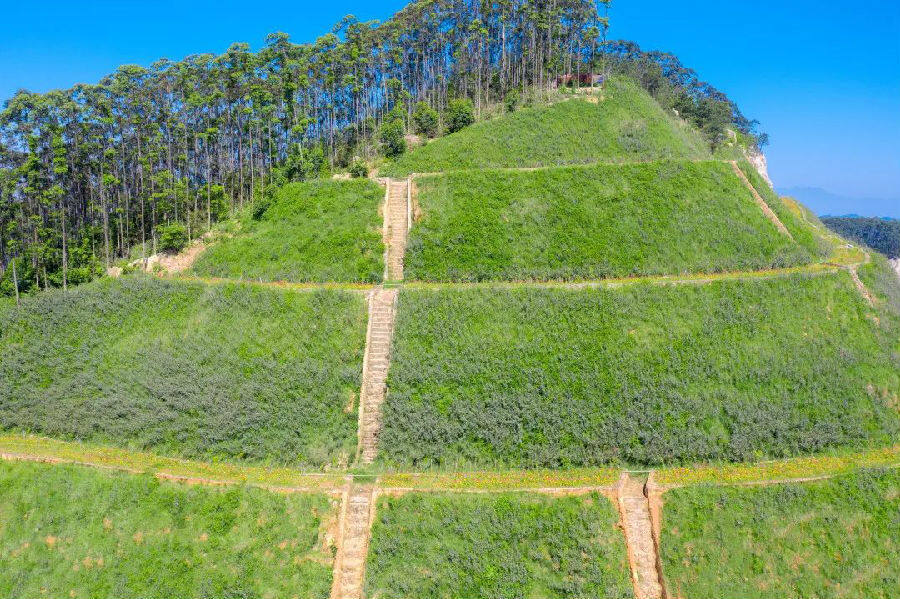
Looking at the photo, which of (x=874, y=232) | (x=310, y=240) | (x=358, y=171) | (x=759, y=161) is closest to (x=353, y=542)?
(x=310, y=240)

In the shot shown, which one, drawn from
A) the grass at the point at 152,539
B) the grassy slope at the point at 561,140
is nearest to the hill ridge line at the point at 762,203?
the grassy slope at the point at 561,140

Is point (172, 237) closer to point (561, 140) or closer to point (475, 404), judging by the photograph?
point (475, 404)

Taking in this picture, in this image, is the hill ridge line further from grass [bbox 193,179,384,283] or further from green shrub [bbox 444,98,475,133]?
grass [bbox 193,179,384,283]

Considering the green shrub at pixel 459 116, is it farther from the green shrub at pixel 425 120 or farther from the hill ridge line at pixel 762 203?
the hill ridge line at pixel 762 203

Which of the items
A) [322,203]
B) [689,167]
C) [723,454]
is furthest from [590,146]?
[723,454]

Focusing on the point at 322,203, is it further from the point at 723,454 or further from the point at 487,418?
the point at 723,454
